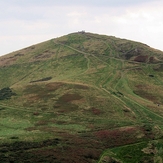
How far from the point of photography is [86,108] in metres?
83.1

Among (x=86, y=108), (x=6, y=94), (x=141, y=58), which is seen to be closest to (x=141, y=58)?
(x=141, y=58)

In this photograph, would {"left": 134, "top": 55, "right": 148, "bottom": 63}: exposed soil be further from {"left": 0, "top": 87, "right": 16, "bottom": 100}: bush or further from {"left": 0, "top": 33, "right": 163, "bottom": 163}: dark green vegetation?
{"left": 0, "top": 87, "right": 16, "bottom": 100}: bush

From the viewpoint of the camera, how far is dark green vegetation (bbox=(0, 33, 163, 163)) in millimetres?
54594

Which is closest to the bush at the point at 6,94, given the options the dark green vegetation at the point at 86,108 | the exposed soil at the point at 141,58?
the dark green vegetation at the point at 86,108

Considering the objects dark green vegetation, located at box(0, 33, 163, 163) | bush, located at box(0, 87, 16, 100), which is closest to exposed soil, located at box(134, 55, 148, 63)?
dark green vegetation, located at box(0, 33, 163, 163)

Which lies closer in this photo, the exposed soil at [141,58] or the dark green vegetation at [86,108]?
the dark green vegetation at [86,108]

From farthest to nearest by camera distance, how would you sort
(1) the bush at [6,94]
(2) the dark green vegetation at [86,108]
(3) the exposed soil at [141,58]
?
(3) the exposed soil at [141,58], (1) the bush at [6,94], (2) the dark green vegetation at [86,108]

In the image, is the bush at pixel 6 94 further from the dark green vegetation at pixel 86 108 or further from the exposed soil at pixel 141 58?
the exposed soil at pixel 141 58

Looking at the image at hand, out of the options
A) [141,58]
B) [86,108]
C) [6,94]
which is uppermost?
[141,58]

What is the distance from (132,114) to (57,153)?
113 feet

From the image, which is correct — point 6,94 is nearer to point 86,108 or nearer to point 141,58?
point 86,108

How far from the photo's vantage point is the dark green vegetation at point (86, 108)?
54.6 m

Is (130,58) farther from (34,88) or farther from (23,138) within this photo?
(23,138)

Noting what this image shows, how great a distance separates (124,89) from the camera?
105m
